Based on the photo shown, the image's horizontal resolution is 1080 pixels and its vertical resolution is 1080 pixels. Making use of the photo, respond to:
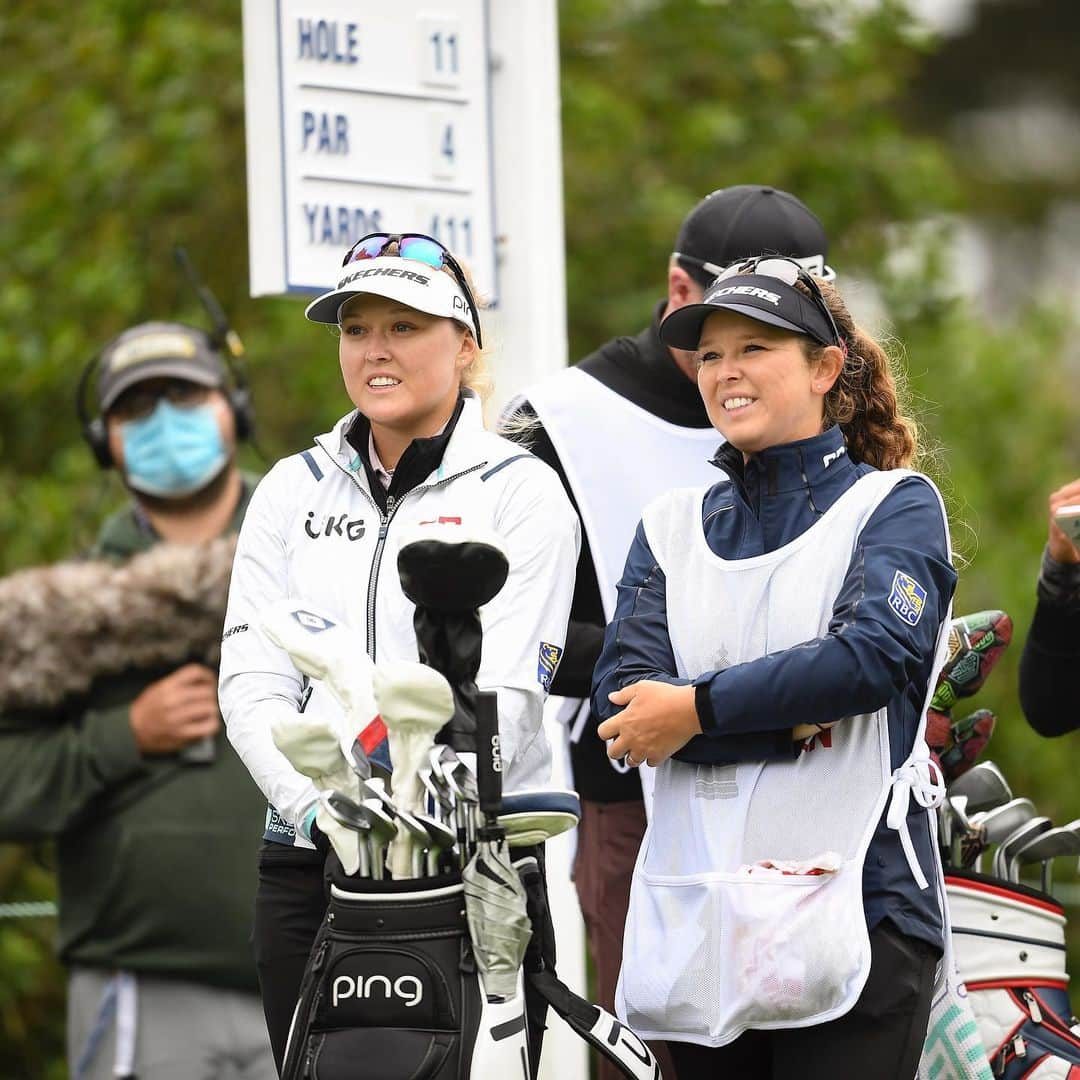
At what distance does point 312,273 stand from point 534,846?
7.26 ft

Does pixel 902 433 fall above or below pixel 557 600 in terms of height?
above

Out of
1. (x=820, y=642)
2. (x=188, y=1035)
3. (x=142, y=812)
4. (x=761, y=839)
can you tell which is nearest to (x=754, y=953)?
(x=761, y=839)

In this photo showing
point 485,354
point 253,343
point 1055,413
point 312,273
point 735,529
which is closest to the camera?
point 735,529

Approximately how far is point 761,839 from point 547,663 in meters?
0.49

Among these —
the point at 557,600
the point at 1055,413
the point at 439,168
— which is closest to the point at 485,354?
the point at 557,600

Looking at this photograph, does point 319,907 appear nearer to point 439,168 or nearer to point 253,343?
point 439,168

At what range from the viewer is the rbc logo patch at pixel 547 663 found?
146 inches

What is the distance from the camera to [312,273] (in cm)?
548

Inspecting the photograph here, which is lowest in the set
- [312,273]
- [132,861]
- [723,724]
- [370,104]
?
[132,861]

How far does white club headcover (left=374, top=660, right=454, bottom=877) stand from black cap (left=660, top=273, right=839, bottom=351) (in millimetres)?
837

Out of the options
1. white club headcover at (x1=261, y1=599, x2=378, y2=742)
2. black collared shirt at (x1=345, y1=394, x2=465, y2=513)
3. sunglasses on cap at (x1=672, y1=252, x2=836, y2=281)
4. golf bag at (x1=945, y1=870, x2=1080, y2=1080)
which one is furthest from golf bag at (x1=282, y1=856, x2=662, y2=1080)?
sunglasses on cap at (x1=672, y1=252, x2=836, y2=281)

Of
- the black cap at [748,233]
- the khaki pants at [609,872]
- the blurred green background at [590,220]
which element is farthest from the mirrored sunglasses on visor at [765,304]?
the blurred green background at [590,220]

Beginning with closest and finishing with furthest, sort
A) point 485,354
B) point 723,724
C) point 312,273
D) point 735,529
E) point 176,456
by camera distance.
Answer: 1. point 723,724
2. point 735,529
3. point 485,354
4. point 312,273
5. point 176,456

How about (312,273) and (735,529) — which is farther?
(312,273)
